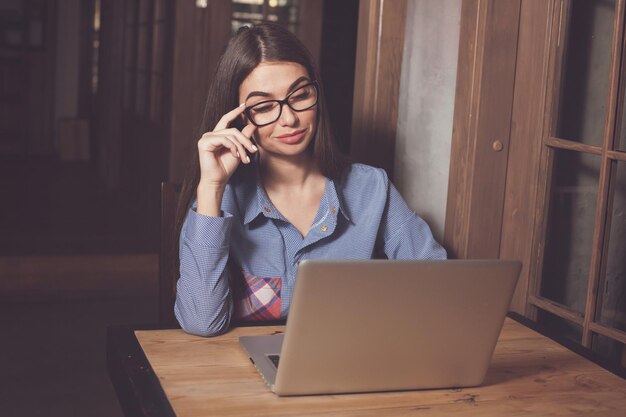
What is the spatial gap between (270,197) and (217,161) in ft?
0.85

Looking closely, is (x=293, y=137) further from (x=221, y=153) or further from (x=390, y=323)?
(x=390, y=323)

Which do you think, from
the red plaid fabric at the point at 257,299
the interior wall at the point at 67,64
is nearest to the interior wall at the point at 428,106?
the red plaid fabric at the point at 257,299

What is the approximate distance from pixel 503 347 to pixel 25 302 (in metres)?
3.47

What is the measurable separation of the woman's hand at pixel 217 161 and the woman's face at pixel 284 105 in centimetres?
11

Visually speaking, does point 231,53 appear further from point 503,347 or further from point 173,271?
point 503,347

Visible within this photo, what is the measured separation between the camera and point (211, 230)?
1.85 meters

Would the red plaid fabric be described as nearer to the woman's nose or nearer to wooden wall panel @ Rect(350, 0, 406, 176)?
the woman's nose

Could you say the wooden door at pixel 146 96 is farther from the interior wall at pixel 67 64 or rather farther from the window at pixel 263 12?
the interior wall at pixel 67 64

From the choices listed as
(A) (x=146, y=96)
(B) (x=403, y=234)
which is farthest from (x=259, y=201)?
(A) (x=146, y=96)

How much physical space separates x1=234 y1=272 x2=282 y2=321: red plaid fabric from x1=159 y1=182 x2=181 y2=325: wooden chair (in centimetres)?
19

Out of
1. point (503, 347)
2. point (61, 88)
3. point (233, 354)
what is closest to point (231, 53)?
point (233, 354)

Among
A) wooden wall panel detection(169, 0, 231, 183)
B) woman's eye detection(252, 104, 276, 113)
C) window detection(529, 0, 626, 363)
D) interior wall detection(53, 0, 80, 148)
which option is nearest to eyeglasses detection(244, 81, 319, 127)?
woman's eye detection(252, 104, 276, 113)

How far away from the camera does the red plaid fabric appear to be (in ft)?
6.60

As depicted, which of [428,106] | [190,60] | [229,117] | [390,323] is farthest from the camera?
[190,60]
